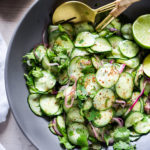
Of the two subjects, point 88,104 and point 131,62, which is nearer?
point 88,104

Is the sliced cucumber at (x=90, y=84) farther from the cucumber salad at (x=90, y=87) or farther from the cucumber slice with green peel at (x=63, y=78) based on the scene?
the cucumber slice with green peel at (x=63, y=78)

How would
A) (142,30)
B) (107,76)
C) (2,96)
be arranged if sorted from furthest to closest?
(2,96) < (142,30) < (107,76)

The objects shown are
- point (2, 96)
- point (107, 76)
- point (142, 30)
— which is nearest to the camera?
point (107, 76)

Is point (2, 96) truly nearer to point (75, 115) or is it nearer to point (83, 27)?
point (75, 115)

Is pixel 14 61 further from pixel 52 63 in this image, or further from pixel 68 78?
pixel 68 78

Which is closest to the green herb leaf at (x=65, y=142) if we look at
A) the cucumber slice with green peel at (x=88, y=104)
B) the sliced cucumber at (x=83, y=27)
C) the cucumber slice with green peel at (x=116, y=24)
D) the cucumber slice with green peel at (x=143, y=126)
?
the cucumber slice with green peel at (x=88, y=104)

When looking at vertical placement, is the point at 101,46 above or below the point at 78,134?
above

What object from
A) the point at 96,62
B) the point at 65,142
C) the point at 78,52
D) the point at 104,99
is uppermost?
the point at 78,52

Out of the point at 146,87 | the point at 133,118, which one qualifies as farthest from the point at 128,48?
the point at 133,118
